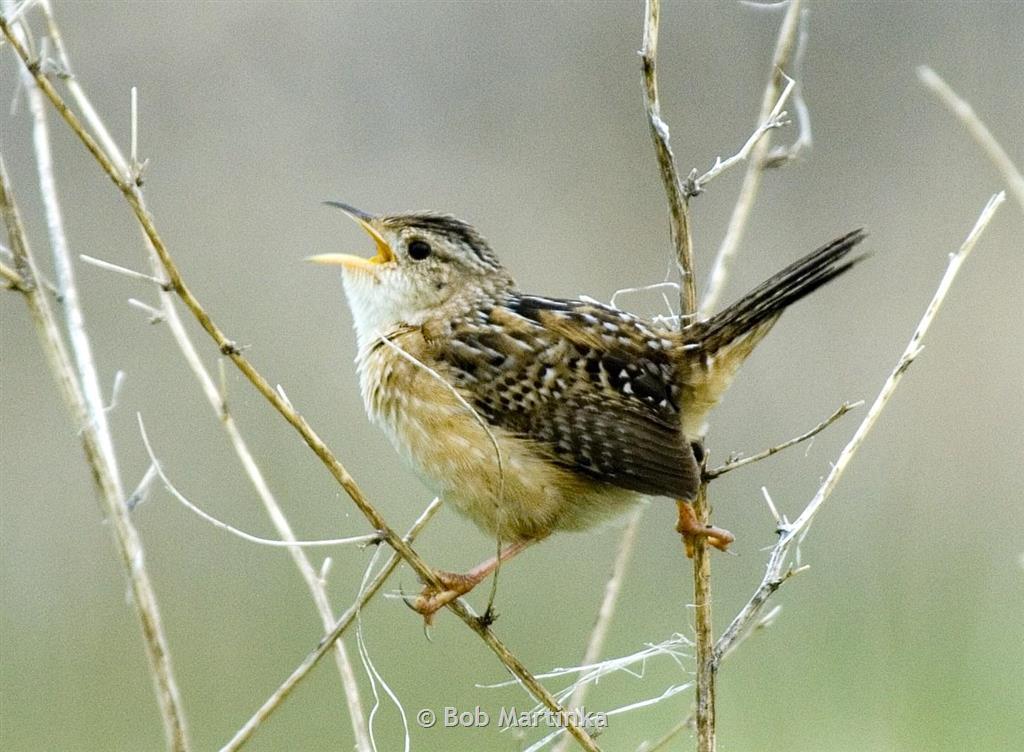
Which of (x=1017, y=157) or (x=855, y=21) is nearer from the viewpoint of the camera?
(x=1017, y=157)

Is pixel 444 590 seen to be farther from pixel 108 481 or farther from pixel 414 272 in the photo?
pixel 414 272

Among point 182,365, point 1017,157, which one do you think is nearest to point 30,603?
point 182,365

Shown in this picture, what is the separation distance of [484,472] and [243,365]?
2.52 feet

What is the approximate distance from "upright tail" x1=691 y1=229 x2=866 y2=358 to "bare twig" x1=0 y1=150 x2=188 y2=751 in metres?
1.33

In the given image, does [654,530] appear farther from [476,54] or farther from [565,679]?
[476,54]

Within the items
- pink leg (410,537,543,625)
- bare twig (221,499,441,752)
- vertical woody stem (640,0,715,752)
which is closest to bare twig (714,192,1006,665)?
vertical woody stem (640,0,715,752)

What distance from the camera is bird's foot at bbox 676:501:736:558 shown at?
2955mm

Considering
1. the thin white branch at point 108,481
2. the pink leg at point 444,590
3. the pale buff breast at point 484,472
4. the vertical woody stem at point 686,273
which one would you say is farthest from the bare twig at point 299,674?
the vertical woody stem at point 686,273

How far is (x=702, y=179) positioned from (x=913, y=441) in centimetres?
373

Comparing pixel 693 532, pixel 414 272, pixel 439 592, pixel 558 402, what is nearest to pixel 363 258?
pixel 414 272

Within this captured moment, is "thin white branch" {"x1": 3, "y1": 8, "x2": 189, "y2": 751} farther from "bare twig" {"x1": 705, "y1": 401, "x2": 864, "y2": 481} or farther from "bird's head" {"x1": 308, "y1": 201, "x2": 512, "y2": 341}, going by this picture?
"bare twig" {"x1": 705, "y1": 401, "x2": 864, "y2": 481}

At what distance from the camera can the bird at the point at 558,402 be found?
2941 mm

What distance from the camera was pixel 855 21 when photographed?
25.1ft

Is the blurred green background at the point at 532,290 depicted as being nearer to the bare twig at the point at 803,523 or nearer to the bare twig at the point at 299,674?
the bare twig at the point at 803,523
